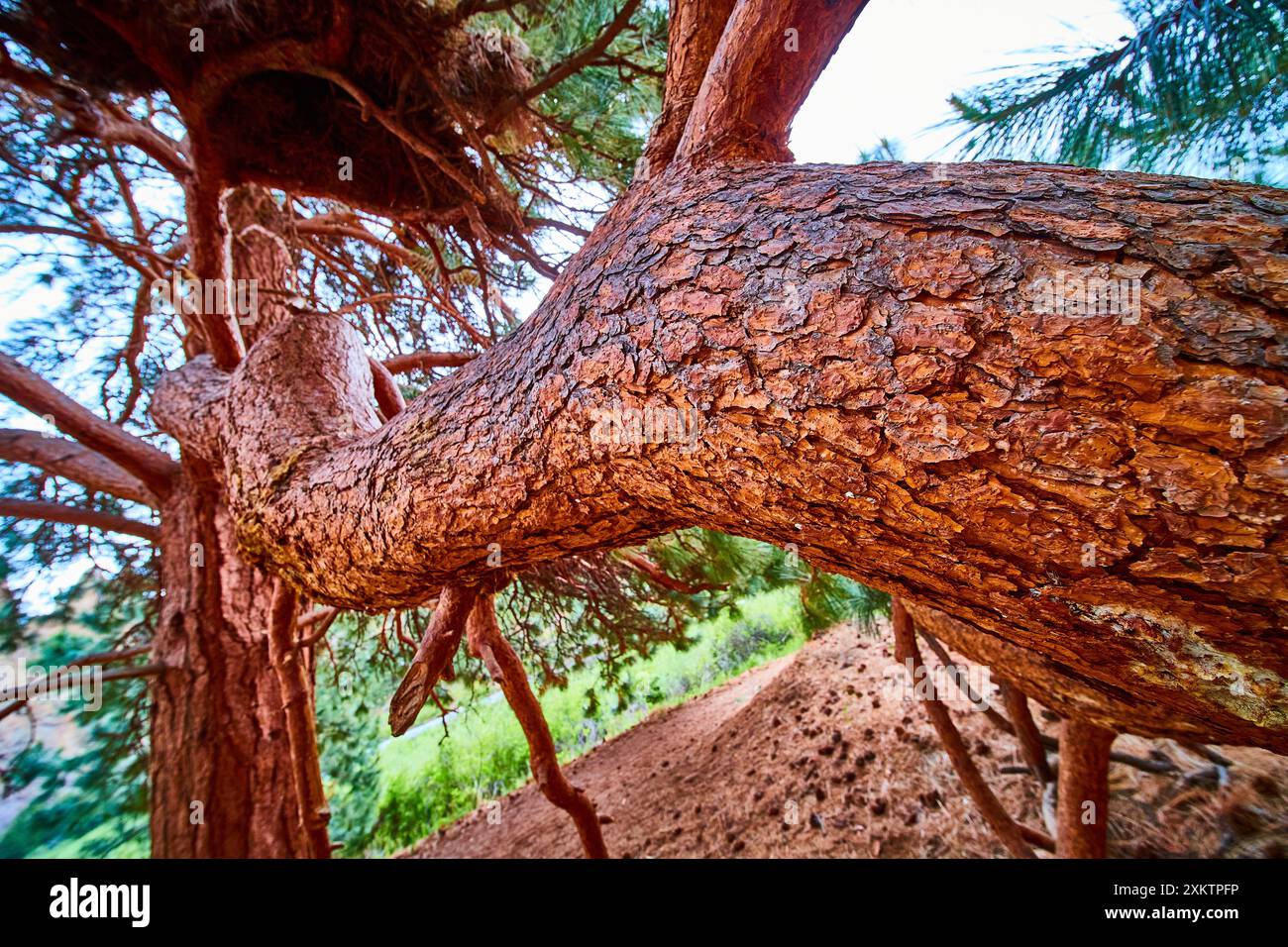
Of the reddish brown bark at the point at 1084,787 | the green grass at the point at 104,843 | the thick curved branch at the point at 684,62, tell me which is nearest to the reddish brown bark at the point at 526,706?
the thick curved branch at the point at 684,62

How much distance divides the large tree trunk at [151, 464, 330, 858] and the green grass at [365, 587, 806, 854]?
2333 millimetres

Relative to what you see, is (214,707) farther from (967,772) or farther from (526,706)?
(967,772)

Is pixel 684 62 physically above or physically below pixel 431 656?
above

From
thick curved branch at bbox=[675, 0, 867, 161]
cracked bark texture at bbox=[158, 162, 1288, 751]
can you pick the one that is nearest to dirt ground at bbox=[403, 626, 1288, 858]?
cracked bark texture at bbox=[158, 162, 1288, 751]

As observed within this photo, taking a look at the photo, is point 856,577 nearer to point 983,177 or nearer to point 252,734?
point 983,177

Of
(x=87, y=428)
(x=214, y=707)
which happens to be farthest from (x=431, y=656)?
(x=87, y=428)

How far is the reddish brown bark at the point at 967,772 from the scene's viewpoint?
139cm

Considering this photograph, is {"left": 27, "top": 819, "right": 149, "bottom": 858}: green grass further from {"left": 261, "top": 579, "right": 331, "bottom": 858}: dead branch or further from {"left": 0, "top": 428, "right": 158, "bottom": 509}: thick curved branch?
{"left": 261, "top": 579, "right": 331, "bottom": 858}: dead branch

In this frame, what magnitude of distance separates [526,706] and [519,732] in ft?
14.0

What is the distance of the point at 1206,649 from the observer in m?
0.36

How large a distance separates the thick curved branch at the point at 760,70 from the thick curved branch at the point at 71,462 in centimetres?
255

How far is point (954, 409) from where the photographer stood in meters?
0.41
